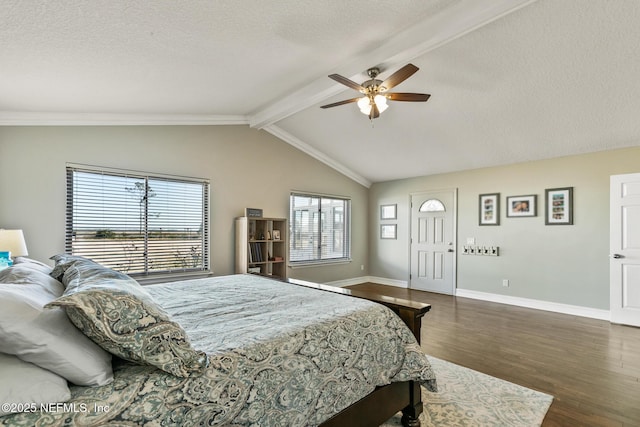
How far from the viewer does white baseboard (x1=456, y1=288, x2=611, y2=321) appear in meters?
4.48

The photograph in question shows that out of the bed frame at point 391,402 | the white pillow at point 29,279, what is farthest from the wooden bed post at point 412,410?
the white pillow at point 29,279

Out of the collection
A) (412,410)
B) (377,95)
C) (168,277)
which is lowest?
(412,410)

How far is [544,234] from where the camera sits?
5.00 m

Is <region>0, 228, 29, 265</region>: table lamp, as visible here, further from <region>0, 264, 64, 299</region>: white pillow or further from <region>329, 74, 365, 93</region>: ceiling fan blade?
<region>329, 74, 365, 93</region>: ceiling fan blade

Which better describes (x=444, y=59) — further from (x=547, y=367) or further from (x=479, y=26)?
(x=547, y=367)

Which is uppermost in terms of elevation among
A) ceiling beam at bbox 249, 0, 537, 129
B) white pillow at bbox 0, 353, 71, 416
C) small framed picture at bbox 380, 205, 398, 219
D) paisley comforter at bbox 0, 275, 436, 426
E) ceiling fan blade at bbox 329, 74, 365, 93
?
ceiling beam at bbox 249, 0, 537, 129

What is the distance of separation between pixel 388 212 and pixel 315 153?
7.16 feet

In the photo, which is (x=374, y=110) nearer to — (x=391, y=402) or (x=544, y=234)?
(x=391, y=402)

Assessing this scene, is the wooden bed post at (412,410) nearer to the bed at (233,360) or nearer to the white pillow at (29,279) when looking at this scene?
the bed at (233,360)

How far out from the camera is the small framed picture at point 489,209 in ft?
18.0

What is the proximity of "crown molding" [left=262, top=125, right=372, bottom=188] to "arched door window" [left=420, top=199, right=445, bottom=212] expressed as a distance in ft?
4.76

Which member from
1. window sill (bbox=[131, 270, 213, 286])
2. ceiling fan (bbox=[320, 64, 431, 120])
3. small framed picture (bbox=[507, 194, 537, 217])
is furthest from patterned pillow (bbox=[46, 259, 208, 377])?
small framed picture (bbox=[507, 194, 537, 217])

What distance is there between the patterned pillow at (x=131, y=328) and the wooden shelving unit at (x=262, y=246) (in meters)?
3.67

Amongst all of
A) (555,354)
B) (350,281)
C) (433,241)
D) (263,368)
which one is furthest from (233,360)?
(350,281)
